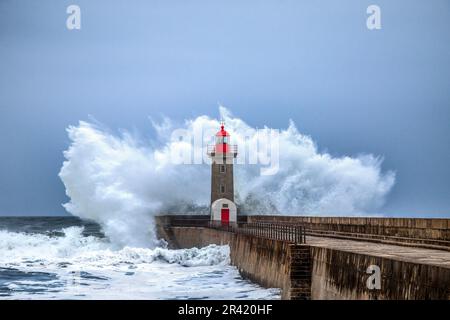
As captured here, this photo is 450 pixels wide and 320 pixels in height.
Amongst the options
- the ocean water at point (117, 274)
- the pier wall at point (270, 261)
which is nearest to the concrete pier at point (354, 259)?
the pier wall at point (270, 261)

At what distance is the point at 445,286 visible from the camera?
7.47 meters

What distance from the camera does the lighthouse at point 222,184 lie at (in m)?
30.1

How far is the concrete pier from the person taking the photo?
8328 mm

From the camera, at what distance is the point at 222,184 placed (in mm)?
30422

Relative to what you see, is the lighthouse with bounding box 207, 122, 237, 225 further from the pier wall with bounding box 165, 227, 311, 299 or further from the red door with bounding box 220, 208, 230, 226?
the pier wall with bounding box 165, 227, 311, 299

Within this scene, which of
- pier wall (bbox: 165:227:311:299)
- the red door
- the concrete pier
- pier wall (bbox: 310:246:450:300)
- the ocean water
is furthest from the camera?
the red door

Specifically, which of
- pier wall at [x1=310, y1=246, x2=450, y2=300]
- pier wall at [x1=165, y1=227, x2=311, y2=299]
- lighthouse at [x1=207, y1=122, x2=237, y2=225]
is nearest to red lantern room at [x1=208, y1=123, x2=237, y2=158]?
lighthouse at [x1=207, y1=122, x2=237, y2=225]

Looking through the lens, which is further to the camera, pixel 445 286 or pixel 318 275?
pixel 318 275

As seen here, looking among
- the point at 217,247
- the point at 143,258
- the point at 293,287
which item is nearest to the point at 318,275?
the point at 293,287

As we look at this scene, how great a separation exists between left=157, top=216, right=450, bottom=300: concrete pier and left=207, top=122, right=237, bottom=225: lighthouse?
739 cm

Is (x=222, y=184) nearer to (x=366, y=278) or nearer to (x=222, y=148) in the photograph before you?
(x=222, y=148)

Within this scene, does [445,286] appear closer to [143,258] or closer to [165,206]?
[143,258]
